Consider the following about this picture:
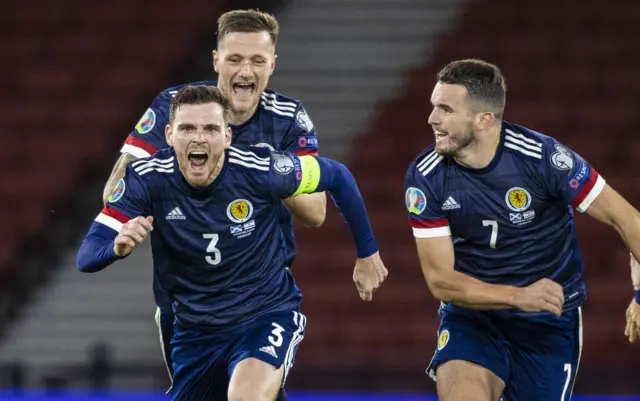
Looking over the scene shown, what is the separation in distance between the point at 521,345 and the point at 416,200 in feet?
2.72

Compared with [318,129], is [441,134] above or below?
above

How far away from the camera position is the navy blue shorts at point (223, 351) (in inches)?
216

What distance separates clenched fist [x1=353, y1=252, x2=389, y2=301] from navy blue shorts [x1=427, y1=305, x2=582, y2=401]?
39cm

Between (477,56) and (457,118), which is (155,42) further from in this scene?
(457,118)

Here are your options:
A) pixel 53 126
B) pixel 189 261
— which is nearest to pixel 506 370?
pixel 189 261

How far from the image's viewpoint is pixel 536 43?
37.7 ft

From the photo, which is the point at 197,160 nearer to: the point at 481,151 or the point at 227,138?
the point at 227,138

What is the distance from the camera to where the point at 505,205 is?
18.1 feet

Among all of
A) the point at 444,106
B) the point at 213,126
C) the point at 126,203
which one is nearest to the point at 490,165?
the point at 444,106

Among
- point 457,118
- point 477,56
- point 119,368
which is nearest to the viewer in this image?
point 457,118

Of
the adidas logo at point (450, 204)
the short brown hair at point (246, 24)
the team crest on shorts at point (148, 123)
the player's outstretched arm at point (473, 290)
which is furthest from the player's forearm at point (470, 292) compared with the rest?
the team crest on shorts at point (148, 123)

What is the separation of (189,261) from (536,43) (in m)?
6.72

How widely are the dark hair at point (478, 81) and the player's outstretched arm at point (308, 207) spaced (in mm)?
950

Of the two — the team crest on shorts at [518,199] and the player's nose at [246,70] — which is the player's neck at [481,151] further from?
the player's nose at [246,70]
